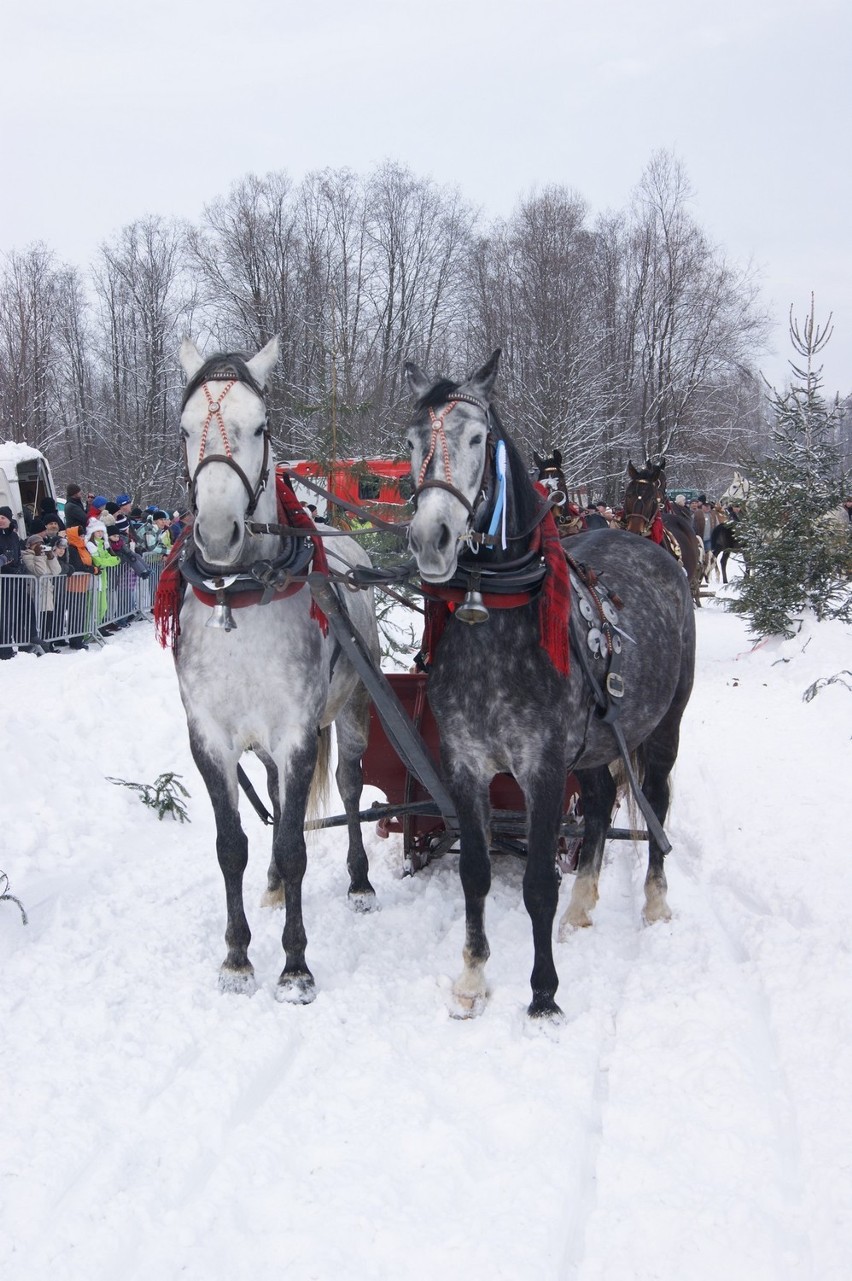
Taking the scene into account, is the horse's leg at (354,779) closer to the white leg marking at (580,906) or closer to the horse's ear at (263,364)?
the white leg marking at (580,906)

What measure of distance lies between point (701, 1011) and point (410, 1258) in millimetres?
1813

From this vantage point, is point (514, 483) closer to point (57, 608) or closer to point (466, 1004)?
point (466, 1004)

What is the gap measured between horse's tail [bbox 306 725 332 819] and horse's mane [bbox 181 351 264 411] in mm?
2108

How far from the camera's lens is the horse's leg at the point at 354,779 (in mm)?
5379

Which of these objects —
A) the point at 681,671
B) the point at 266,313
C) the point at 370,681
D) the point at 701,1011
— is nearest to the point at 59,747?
the point at 370,681

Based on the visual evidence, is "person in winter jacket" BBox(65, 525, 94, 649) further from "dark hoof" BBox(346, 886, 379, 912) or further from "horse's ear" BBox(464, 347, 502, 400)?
"horse's ear" BBox(464, 347, 502, 400)

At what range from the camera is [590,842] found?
518cm

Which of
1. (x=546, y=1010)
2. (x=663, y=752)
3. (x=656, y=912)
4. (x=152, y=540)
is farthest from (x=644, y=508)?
(x=152, y=540)

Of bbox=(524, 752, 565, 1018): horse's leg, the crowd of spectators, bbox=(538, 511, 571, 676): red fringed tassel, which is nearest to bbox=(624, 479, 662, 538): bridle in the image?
the crowd of spectators

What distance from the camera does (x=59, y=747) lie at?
24.1 ft

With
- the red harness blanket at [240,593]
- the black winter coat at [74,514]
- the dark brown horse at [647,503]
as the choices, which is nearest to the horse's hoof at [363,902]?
the red harness blanket at [240,593]

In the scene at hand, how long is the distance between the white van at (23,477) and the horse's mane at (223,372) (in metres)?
15.2

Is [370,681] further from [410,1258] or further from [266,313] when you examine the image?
[266,313]

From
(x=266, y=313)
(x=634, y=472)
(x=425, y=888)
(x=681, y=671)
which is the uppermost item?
(x=266, y=313)
